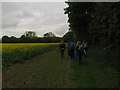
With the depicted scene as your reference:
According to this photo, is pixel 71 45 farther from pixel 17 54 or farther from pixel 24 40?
pixel 24 40

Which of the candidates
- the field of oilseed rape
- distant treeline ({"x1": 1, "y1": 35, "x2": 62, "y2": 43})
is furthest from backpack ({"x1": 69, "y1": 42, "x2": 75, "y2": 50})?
distant treeline ({"x1": 1, "y1": 35, "x2": 62, "y2": 43})

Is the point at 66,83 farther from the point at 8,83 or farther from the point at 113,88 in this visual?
the point at 8,83

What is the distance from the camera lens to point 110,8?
1136 centimetres

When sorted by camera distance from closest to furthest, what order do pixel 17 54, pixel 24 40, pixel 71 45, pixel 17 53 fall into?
pixel 71 45
pixel 17 54
pixel 17 53
pixel 24 40

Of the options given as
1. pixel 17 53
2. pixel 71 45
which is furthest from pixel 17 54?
pixel 71 45

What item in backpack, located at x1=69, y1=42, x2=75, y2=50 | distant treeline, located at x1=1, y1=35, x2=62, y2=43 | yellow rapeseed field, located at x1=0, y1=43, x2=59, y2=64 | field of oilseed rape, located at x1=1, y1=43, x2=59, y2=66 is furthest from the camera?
distant treeline, located at x1=1, y1=35, x2=62, y2=43

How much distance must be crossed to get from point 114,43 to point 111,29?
836mm

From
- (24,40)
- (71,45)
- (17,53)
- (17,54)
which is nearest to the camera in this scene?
(71,45)

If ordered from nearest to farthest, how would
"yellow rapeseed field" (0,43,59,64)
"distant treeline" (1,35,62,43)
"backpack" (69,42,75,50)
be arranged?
"yellow rapeseed field" (0,43,59,64), "backpack" (69,42,75,50), "distant treeline" (1,35,62,43)

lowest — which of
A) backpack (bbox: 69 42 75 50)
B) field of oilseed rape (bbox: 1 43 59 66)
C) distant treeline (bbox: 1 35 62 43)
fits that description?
field of oilseed rape (bbox: 1 43 59 66)

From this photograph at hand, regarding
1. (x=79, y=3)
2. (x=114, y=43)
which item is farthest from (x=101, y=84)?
(x=79, y=3)

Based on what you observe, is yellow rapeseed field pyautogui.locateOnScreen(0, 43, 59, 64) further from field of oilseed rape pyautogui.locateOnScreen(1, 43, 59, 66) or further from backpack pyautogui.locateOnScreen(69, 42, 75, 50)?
backpack pyautogui.locateOnScreen(69, 42, 75, 50)

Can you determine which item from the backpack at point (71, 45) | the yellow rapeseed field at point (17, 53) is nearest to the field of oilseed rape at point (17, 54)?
the yellow rapeseed field at point (17, 53)

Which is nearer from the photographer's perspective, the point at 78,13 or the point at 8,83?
the point at 8,83
